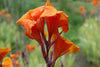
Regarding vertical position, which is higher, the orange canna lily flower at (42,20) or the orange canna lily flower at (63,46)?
the orange canna lily flower at (42,20)

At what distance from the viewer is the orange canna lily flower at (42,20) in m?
0.27

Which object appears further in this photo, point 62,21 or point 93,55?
point 93,55

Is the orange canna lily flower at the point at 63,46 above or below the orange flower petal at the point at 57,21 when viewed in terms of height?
below

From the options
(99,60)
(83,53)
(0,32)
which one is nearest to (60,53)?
(99,60)

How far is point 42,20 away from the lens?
0.94 feet

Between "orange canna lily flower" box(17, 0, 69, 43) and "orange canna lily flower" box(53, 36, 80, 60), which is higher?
"orange canna lily flower" box(17, 0, 69, 43)

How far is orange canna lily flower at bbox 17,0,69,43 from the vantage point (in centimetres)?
27

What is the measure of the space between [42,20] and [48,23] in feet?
0.07

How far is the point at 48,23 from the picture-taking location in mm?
305

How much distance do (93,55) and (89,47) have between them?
0.15 metres

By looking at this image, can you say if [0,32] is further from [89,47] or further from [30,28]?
[30,28]

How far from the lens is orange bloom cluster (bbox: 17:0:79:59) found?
0.28 metres

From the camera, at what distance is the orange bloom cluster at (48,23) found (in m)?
0.28

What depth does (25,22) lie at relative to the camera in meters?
0.29
